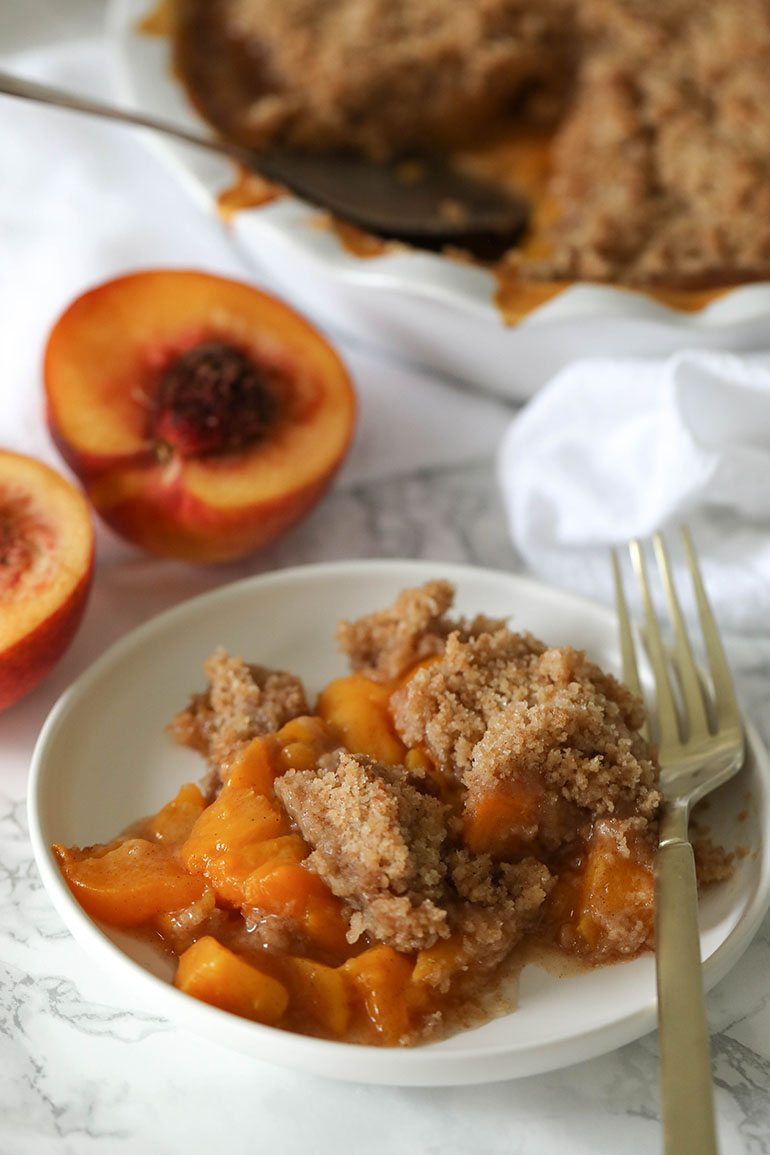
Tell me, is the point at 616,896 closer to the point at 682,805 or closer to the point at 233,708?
the point at 682,805

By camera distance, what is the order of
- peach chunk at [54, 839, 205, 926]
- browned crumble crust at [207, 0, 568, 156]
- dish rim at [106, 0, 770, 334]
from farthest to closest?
browned crumble crust at [207, 0, 568, 156] → dish rim at [106, 0, 770, 334] → peach chunk at [54, 839, 205, 926]

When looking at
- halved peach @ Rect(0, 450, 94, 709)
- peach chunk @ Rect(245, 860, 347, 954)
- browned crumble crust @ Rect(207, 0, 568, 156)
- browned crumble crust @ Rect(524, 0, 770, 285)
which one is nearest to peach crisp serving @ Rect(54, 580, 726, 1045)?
peach chunk @ Rect(245, 860, 347, 954)

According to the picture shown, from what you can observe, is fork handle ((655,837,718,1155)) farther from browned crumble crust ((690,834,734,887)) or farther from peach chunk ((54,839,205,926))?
peach chunk ((54,839,205,926))

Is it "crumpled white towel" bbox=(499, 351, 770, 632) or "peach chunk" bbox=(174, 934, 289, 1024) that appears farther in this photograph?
"crumpled white towel" bbox=(499, 351, 770, 632)

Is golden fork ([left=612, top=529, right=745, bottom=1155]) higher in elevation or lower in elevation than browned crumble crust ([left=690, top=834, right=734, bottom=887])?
higher

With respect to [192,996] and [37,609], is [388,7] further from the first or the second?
[192,996]

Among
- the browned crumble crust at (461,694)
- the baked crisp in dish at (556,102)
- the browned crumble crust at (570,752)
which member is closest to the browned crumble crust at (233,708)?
the browned crumble crust at (461,694)

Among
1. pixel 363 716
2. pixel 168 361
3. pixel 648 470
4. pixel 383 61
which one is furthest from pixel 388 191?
pixel 363 716
